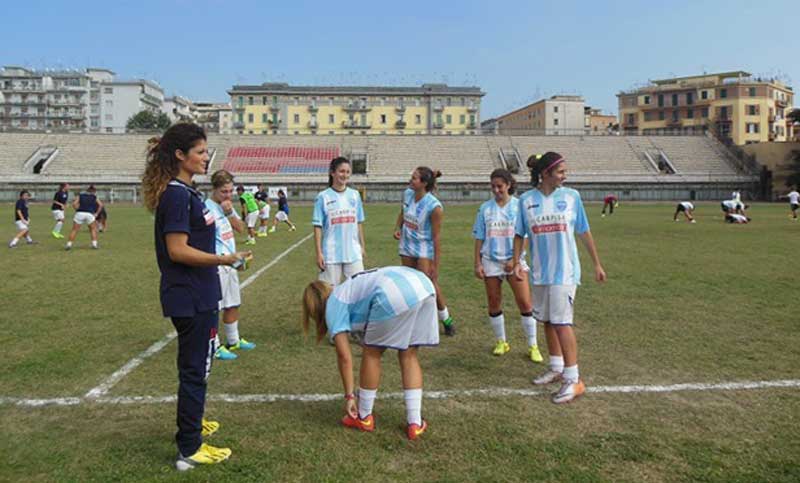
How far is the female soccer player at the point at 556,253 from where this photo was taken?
5152mm

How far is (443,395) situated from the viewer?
16.8ft

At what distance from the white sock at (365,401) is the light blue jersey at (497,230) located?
2.77 meters

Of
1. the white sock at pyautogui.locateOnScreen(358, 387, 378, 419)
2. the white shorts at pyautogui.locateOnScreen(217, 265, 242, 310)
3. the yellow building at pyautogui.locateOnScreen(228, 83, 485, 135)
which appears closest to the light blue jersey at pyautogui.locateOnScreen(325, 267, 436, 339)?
the white sock at pyautogui.locateOnScreen(358, 387, 378, 419)

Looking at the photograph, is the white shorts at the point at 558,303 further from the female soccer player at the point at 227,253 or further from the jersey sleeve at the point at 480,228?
the female soccer player at the point at 227,253

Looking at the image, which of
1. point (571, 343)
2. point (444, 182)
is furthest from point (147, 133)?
point (571, 343)

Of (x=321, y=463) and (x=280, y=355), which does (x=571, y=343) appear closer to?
(x=321, y=463)

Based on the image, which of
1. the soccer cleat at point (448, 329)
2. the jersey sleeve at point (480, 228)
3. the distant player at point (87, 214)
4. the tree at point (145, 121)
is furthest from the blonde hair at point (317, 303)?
the tree at point (145, 121)

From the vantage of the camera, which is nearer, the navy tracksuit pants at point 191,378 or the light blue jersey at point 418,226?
the navy tracksuit pants at point 191,378

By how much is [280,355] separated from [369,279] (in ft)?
A: 9.16

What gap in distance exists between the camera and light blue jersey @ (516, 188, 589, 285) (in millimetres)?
5207

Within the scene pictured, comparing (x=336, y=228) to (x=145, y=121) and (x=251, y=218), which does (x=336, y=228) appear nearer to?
(x=251, y=218)

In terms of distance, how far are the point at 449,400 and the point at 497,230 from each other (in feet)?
7.55

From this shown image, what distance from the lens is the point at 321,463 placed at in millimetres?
3846

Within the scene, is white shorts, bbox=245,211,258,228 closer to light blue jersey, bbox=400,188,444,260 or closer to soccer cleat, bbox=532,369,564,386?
light blue jersey, bbox=400,188,444,260
